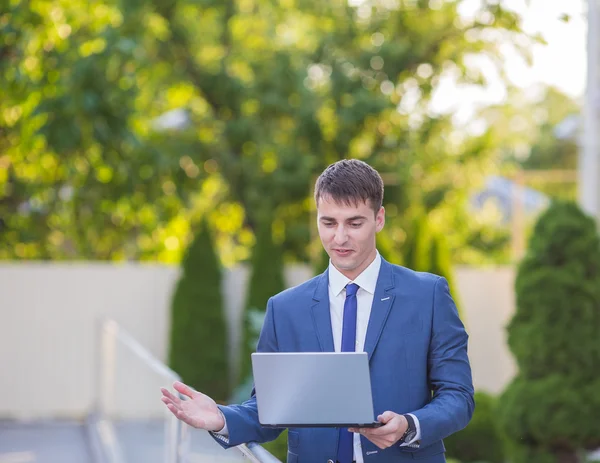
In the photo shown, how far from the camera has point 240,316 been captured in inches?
533

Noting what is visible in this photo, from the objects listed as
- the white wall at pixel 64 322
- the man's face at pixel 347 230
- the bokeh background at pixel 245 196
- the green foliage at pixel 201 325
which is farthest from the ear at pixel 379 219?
the green foliage at pixel 201 325

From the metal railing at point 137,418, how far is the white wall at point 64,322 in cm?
28

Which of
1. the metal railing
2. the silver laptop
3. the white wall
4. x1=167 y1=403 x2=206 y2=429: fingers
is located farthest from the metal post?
the silver laptop

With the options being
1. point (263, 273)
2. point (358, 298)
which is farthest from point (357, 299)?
point (263, 273)

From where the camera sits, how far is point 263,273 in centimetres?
1319

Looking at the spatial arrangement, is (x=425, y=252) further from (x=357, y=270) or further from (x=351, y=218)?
(x=351, y=218)

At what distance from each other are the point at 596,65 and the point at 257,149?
6.45 meters

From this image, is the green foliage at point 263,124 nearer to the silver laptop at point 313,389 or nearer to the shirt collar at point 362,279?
the shirt collar at point 362,279

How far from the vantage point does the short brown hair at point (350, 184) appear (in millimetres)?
2609

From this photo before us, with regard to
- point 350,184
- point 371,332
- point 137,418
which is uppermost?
point 350,184

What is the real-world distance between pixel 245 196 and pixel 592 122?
268 inches

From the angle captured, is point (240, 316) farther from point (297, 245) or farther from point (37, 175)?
point (37, 175)

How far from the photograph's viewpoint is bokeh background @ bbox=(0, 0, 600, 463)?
816 cm

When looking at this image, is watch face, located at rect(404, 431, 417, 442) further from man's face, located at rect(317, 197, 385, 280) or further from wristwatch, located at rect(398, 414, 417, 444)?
man's face, located at rect(317, 197, 385, 280)
